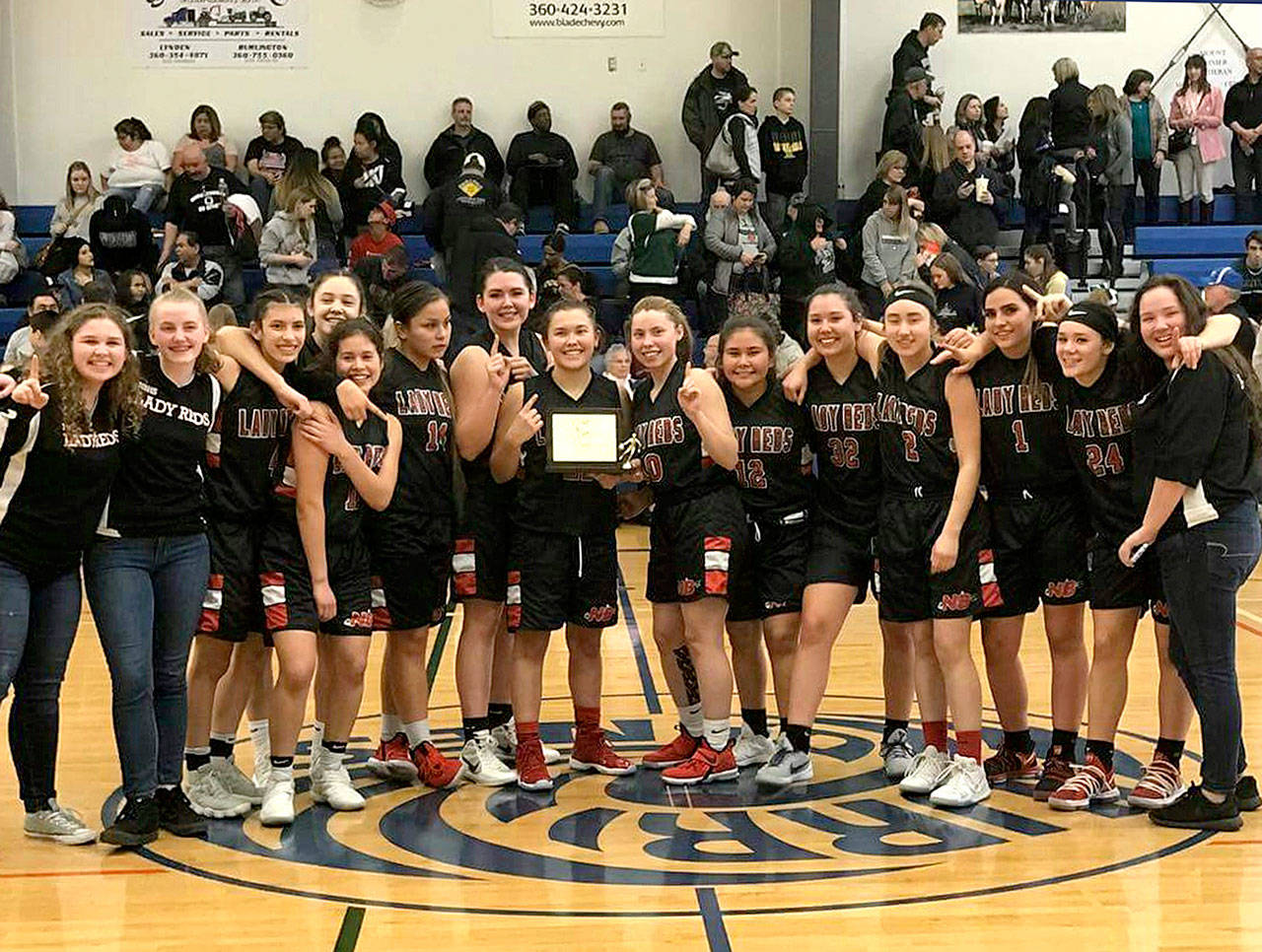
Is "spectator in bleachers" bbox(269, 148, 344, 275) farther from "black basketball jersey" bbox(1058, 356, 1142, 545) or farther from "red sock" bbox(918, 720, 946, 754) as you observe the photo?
"black basketball jersey" bbox(1058, 356, 1142, 545)

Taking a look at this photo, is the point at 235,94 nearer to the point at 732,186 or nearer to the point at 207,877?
the point at 732,186

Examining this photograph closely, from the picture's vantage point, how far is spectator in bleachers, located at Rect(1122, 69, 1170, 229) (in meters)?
17.2

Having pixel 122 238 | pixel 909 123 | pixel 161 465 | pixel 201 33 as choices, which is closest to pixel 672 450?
pixel 161 465

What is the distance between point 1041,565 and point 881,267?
31.8ft

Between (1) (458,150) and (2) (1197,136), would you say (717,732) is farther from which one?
(2) (1197,136)

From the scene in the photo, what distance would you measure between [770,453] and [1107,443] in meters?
1.24

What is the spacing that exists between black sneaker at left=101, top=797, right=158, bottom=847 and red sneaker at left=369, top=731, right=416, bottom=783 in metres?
1.01

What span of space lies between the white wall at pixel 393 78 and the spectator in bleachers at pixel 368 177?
1301mm

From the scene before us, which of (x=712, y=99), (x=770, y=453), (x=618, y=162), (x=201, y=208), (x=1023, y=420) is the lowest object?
(x=770, y=453)

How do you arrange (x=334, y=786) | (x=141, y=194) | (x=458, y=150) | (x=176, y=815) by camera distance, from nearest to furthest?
(x=176, y=815)
(x=334, y=786)
(x=141, y=194)
(x=458, y=150)

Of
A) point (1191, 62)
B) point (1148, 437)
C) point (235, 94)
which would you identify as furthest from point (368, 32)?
point (1148, 437)

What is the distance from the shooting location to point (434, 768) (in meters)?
6.45

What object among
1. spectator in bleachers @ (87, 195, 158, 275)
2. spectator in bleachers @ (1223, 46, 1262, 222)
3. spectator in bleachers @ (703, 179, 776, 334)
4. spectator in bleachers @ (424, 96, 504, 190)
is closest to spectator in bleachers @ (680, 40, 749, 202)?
spectator in bleachers @ (703, 179, 776, 334)

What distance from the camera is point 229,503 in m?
6.04
